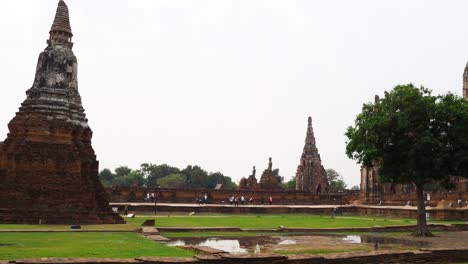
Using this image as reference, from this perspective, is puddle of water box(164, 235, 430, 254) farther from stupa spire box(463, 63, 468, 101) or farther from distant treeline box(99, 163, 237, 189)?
distant treeline box(99, 163, 237, 189)

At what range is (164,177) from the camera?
108188 millimetres

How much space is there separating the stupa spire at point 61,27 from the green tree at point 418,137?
598 inches

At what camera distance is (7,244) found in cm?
1357

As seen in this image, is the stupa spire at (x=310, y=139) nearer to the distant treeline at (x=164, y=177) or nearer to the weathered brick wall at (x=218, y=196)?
the weathered brick wall at (x=218, y=196)

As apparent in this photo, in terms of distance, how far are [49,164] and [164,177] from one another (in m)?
86.1

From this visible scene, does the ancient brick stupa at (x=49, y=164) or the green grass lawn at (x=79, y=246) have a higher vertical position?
the ancient brick stupa at (x=49, y=164)

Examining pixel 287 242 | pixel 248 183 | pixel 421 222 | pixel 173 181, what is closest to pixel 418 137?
pixel 421 222

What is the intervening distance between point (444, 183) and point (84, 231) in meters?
13.8

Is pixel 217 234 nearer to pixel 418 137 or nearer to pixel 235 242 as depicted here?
pixel 235 242

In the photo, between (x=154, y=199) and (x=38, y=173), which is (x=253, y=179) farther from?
(x=38, y=173)

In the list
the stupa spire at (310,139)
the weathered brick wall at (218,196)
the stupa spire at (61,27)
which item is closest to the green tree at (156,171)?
the stupa spire at (310,139)

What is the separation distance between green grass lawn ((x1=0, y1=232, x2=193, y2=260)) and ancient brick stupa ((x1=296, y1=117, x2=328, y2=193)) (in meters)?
44.8

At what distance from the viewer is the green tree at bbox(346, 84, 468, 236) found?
A: 20031mm

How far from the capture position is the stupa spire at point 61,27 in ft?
88.1
